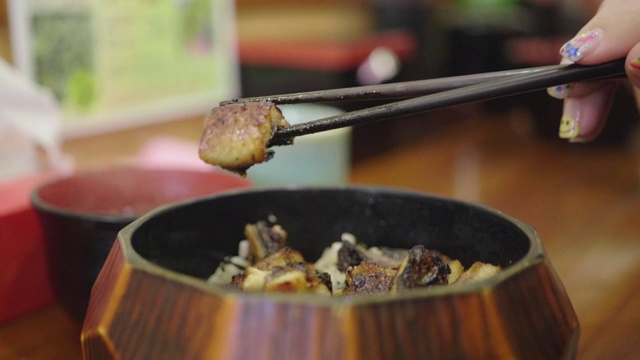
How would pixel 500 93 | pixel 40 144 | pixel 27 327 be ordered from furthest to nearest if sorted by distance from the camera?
1. pixel 40 144
2. pixel 27 327
3. pixel 500 93

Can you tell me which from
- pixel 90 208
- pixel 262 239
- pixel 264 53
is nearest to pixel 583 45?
pixel 262 239

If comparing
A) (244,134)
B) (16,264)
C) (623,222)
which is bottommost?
(623,222)

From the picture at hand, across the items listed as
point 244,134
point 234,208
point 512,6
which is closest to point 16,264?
point 234,208

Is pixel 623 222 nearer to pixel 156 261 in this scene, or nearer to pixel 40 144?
pixel 156 261

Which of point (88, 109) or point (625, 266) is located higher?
point (88, 109)

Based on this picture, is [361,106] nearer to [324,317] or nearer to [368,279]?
[368,279]

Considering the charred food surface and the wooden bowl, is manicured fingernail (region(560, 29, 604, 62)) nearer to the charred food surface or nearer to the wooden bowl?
the charred food surface

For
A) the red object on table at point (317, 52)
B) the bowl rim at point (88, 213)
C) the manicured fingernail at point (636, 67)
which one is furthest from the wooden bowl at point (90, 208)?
the red object on table at point (317, 52)

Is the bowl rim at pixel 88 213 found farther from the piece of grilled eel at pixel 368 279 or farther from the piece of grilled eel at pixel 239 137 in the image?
the piece of grilled eel at pixel 368 279
